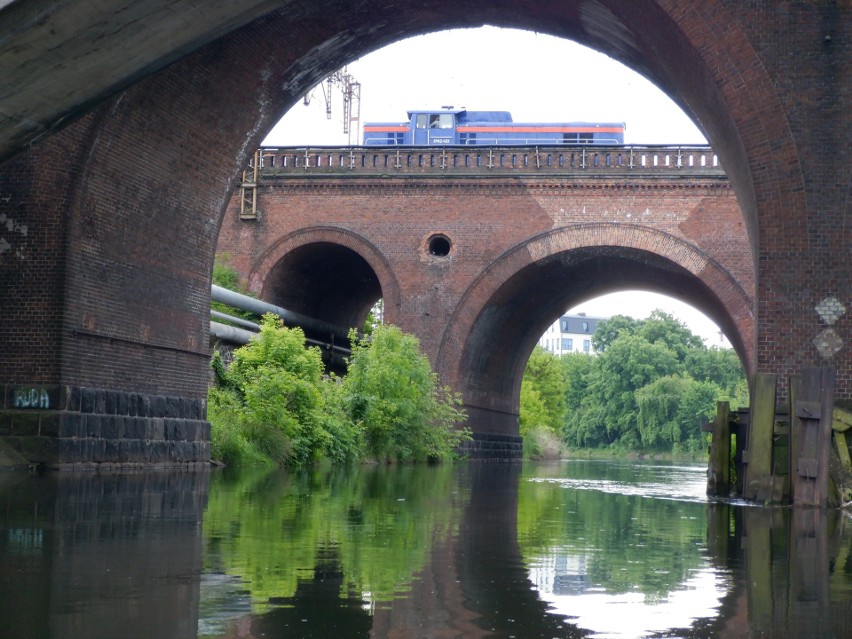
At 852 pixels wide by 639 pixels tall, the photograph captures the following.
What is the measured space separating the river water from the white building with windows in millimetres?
137461

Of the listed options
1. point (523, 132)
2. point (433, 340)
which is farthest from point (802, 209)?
point (523, 132)

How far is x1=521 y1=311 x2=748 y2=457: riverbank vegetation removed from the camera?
277 feet

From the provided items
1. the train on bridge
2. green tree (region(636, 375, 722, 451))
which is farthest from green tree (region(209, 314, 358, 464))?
green tree (region(636, 375, 722, 451))

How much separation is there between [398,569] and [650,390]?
8145cm

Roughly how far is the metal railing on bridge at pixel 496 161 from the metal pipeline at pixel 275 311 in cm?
364

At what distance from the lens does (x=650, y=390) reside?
8606 centimetres

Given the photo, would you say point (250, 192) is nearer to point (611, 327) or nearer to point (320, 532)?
point (320, 532)

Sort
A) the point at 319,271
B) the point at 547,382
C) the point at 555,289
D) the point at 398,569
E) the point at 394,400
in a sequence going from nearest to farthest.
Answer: the point at 398,569
the point at 394,400
the point at 319,271
the point at 555,289
the point at 547,382

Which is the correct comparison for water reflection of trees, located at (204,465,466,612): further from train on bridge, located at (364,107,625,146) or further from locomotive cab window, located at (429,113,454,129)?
locomotive cab window, located at (429,113,454,129)

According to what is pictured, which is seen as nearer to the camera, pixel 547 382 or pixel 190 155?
pixel 190 155

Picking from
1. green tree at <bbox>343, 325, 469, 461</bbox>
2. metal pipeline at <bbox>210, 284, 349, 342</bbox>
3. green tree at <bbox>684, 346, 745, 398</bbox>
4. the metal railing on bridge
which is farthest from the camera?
green tree at <bbox>684, 346, 745, 398</bbox>

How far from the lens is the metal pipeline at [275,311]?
27.5 m

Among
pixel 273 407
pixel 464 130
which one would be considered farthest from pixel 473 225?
pixel 464 130

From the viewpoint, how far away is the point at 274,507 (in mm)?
10203
